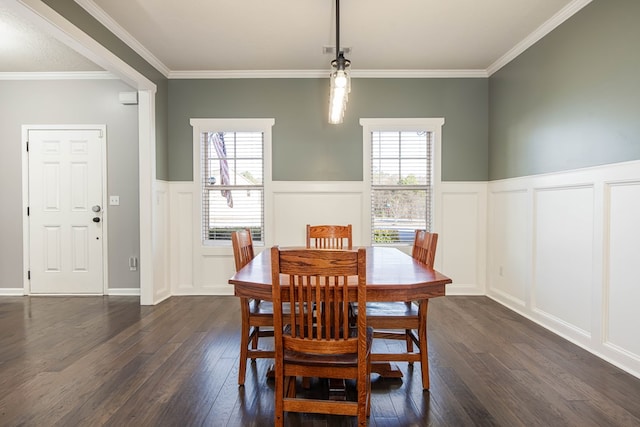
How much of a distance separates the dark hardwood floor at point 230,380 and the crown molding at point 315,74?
2740mm

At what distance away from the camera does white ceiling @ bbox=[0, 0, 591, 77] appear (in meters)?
2.76

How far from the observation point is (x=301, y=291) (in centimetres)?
145

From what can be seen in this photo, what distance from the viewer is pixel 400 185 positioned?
418 centimetres

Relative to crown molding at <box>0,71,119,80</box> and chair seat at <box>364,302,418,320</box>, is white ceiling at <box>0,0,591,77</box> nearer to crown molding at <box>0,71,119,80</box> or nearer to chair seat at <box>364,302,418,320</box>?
crown molding at <box>0,71,119,80</box>

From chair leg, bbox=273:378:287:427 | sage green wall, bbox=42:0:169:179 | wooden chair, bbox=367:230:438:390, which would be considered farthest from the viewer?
sage green wall, bbox=42:0:169:179

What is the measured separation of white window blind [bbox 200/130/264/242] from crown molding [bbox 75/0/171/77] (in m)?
0.86

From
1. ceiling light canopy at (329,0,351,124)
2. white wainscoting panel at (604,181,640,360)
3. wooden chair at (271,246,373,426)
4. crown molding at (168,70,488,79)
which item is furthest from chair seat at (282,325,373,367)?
crown molding at (168,70,488,79)

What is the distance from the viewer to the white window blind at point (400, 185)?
13.7 feet

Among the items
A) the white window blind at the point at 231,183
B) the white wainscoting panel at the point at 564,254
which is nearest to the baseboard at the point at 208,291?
the white window blind at the point at 231,183

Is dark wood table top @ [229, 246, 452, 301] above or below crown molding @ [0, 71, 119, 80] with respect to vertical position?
below

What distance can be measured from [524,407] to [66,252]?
15.5 ft

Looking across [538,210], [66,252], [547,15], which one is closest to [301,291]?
[538,210]

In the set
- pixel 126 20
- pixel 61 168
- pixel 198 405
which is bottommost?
pixel 198 405

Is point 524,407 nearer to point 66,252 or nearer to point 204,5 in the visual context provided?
point 204,5
